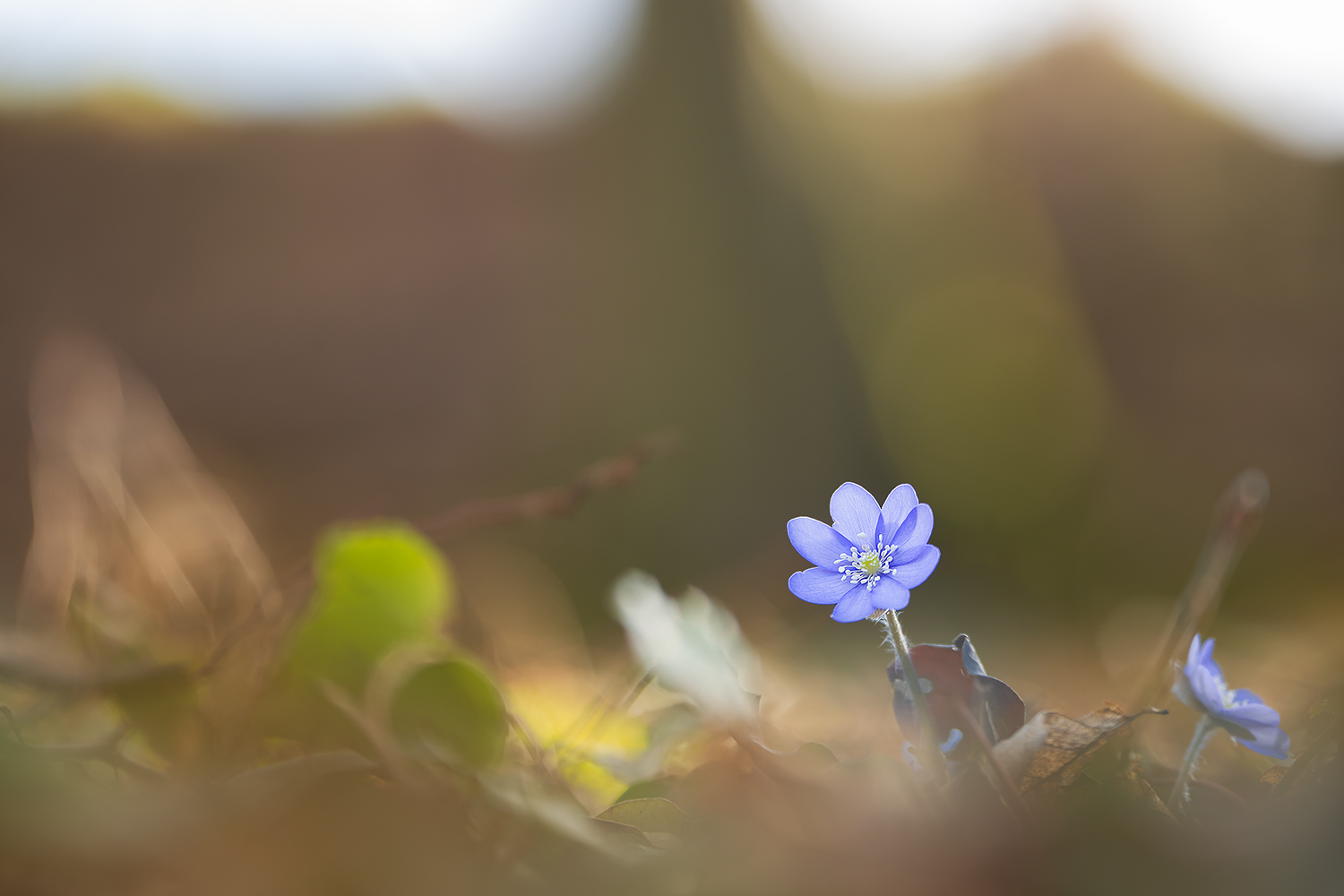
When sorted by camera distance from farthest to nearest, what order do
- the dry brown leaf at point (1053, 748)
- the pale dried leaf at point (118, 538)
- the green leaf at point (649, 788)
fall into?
the pale dried leaf at point (118, 538) < the green leaf at point (649, 788) < the dry brown leaf at point (1053, 748)

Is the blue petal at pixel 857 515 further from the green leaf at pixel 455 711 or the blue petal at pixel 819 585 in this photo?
the green leaf at pixel 455 711

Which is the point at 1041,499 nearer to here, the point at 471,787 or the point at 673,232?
the point at 673,232

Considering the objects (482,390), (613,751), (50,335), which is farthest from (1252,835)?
(50,335)

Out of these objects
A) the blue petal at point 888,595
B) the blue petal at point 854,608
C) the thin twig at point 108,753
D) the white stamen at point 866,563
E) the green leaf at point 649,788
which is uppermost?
Result: the white stamen at point 866,563

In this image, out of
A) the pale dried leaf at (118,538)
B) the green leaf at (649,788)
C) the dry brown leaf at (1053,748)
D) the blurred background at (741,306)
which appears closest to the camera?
the dry brown leaf at (1053,748)

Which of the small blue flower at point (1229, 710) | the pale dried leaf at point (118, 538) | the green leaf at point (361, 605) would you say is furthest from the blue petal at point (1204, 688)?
the pale dried leaf at point (118, 538)

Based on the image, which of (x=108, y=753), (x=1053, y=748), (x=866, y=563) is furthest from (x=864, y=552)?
(x=108, y=753)

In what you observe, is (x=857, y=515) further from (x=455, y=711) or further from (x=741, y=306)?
(x=741, y=306)
